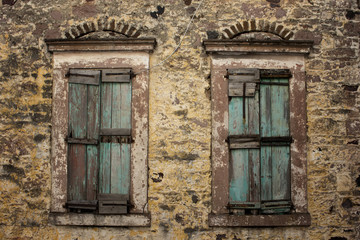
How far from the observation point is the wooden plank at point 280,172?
14.1ft

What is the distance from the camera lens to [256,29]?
4.40 m

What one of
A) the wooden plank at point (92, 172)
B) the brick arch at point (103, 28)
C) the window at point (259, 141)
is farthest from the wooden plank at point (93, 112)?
the window at point (259, 141)

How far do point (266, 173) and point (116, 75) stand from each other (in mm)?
2269

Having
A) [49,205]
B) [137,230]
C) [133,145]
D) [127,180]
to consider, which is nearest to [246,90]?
[133,145]

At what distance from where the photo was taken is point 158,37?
14.5 ft

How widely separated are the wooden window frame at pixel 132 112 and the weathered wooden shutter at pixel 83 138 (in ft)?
0.27

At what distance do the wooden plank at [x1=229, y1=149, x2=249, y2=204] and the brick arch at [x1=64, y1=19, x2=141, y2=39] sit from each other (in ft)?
6.64

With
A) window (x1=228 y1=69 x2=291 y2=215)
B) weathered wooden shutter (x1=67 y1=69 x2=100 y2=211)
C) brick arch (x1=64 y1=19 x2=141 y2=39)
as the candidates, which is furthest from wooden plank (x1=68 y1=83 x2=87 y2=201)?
window (x1=228 y1=69 x2=291 y2=215)

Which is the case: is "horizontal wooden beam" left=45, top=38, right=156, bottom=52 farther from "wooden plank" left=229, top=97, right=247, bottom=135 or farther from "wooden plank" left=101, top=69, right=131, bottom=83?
"wooden plank" left=229, top=97, right=247, bottom=135

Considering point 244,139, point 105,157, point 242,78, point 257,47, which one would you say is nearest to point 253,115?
point 244,139

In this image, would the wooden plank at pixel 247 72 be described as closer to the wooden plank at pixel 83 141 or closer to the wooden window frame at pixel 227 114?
the wooden window frame at pixel 227 114

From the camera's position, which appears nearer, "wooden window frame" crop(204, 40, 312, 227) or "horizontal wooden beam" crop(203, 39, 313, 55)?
"wooden window frame" crop(204, 40, 312, 227)

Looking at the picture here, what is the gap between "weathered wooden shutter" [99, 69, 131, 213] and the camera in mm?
4250

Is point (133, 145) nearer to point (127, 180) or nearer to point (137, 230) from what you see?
point (127, 180)
